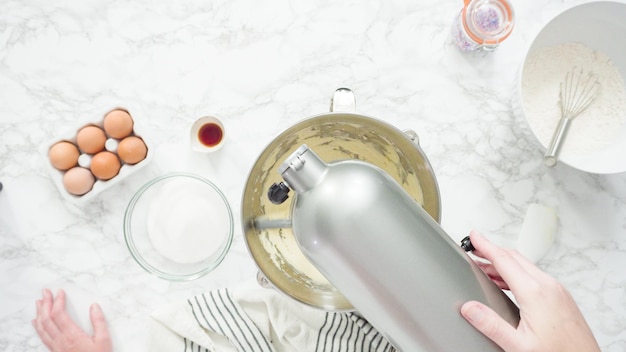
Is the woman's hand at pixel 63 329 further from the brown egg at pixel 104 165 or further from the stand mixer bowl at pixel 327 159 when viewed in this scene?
the stand mixer bowl at pixel 327 159

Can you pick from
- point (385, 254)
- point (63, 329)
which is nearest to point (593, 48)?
point (385, 254)

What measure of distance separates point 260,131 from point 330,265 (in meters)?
0.43

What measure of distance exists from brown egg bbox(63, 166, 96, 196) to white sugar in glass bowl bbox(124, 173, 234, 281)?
0.29ft

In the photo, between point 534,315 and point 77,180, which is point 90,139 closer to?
point 77,180

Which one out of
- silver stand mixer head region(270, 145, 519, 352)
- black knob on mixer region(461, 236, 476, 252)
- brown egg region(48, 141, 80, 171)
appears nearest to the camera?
silver stand mixer head region(270, 145, 519, 352)

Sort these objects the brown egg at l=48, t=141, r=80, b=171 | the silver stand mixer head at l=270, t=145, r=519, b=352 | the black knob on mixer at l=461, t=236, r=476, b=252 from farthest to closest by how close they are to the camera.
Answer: the brown egg at l=48, t=141, r=80, b=171 < the black knob on mixer at l=461, t=236, r=476, b=252 < the silver stand mixer head at l=270, t=145, r=519, b=352

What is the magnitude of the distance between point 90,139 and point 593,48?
2.92 feet

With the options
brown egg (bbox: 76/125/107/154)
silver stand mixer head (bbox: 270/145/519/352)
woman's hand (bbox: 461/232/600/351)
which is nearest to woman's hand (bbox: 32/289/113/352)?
brown egg (bbox: 76/125/107/154)

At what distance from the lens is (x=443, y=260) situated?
19.1 inches

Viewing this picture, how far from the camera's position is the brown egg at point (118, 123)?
790mm

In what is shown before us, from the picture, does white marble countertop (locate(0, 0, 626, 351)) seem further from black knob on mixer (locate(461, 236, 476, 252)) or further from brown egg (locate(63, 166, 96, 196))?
black knob on mixer (locate(461, 236, 476, 252))

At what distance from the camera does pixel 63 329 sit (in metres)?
0.85

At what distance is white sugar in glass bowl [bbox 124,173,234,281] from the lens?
0.85 metres

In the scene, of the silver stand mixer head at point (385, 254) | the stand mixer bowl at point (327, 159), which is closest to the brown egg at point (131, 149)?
the stand mixer bowl at point (327, 159)
